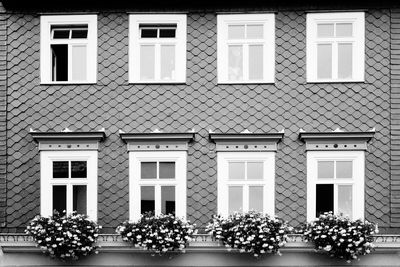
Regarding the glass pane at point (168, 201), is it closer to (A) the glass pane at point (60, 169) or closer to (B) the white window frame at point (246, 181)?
(B) the white window frame at point (246, 181)

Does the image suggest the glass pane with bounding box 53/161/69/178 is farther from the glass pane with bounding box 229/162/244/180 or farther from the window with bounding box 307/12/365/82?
the window with bounding box 307/12/365/82

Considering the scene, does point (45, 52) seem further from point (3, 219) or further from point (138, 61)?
point (3, 219)

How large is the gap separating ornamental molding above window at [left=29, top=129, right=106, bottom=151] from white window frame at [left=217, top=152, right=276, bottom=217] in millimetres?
2928

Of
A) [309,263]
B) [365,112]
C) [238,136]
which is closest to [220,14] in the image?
[238,136]

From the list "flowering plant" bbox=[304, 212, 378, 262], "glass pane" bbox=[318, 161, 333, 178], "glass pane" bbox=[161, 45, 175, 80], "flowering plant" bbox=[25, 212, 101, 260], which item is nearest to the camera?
"flowering plant" bbox=[304, 212, 378, 262]

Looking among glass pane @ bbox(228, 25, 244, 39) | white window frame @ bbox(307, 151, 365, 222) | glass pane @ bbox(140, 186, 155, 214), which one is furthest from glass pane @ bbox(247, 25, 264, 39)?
glass pane @ bbox(140, 186, 155, 214)

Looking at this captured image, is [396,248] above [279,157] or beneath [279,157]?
beneath

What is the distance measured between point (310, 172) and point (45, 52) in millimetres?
6994

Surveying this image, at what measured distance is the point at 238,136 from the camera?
54.0 feet

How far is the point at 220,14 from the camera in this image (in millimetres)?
16859

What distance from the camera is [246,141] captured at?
16531 mm

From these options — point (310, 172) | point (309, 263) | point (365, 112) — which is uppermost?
point (365, 112)

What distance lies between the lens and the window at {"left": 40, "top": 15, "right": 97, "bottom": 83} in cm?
1692

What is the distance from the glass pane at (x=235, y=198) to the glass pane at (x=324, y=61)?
334 centimetres
